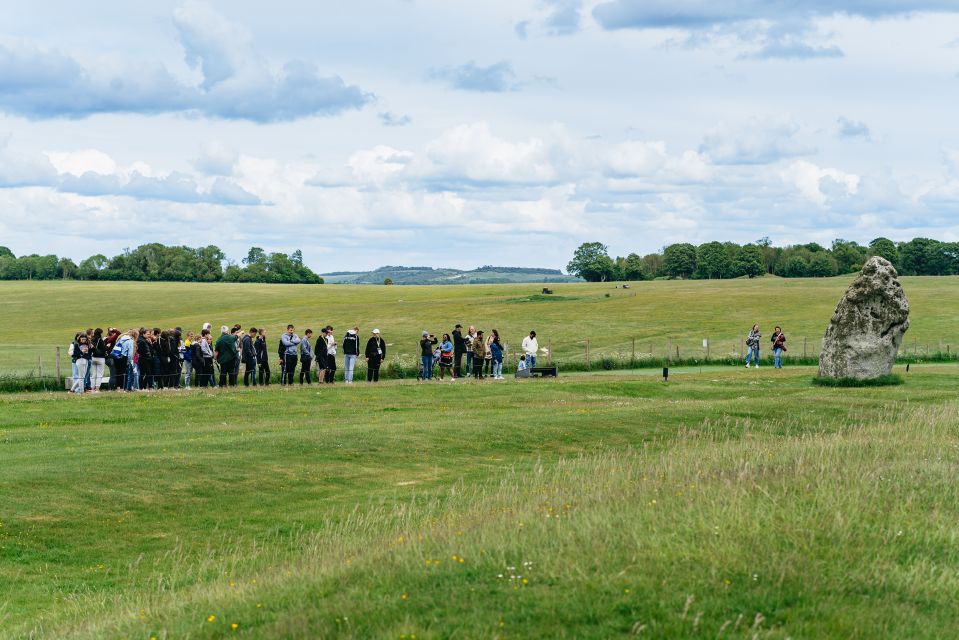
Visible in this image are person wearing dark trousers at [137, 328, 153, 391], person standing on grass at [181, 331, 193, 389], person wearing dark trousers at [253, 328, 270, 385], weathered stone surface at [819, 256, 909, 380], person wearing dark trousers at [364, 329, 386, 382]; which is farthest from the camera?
person wearing dark trousers at [364, 329, 386, 382]

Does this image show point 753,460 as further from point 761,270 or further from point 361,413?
point 761,270

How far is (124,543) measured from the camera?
16031 millimetres

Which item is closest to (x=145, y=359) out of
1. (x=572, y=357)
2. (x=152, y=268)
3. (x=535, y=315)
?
(x=572, y=357)

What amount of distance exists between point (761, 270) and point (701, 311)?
102595 mm

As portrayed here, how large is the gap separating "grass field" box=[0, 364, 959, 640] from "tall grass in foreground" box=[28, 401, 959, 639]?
0.03 m

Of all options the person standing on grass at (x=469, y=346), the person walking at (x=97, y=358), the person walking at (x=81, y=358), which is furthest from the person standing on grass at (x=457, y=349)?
the person walking at (x=81, y=358)

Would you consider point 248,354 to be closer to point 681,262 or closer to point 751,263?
point 751,263

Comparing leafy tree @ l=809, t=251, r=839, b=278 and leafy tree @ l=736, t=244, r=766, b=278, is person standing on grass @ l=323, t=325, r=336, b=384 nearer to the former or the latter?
leafy tree @ l=809, t=251, r=839, b=278

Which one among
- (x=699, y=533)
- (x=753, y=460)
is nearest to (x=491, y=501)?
(x=753, y=460)

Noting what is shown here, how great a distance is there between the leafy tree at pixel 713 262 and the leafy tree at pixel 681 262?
6.73 feet

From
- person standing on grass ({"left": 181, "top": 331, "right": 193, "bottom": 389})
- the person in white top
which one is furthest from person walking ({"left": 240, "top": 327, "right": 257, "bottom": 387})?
the person in white top

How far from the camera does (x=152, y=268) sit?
177000mm

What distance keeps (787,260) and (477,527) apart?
18416 centimetres

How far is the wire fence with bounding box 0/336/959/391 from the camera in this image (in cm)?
3859
